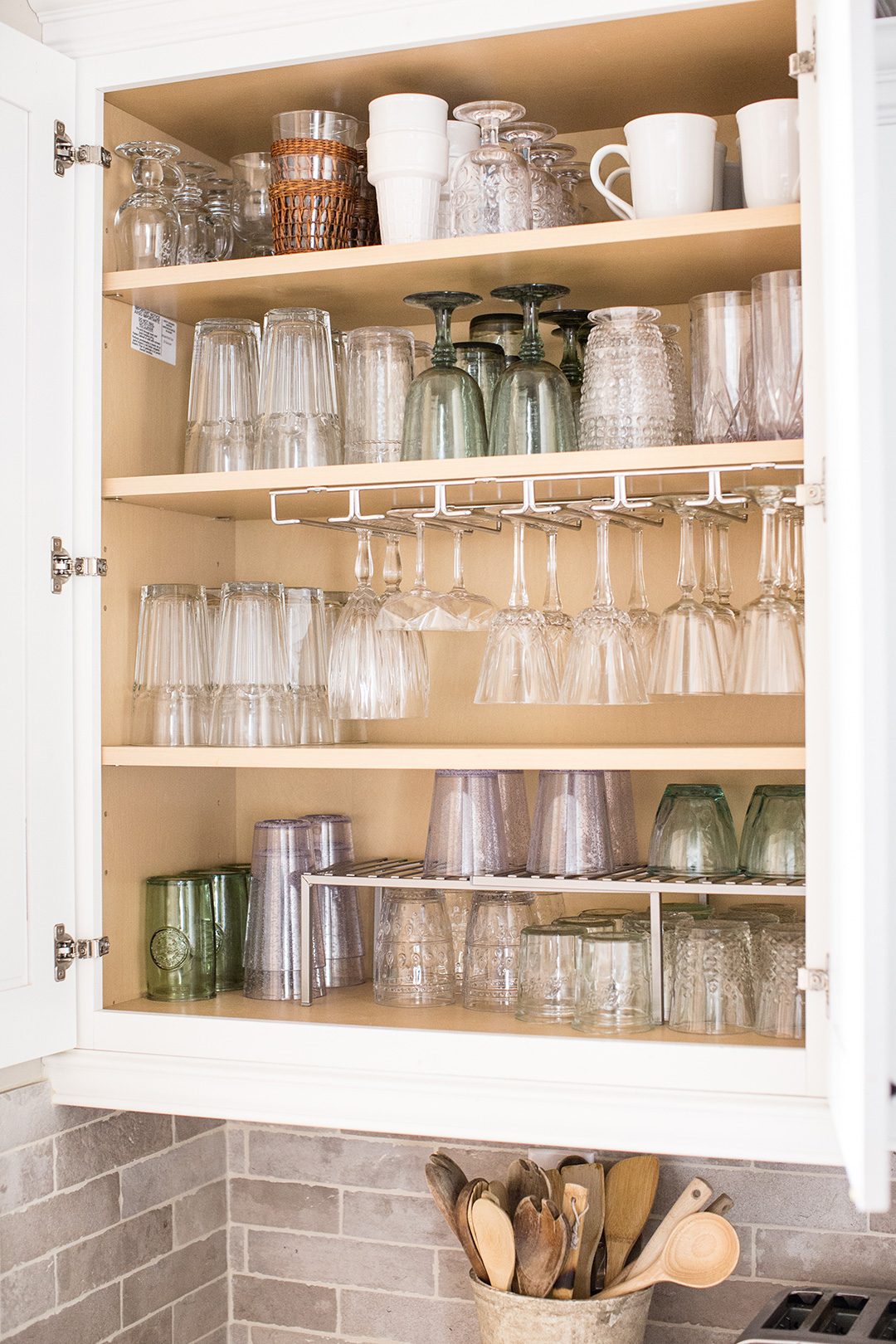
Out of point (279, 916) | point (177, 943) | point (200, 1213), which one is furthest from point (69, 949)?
point (200, 1213)

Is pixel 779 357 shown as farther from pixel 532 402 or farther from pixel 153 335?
pixel 153 335

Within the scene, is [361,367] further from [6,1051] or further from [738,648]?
[6,1051]

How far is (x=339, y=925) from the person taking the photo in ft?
6.21

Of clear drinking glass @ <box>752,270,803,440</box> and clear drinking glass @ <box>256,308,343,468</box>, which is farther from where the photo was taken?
clear drinking glass @ <box>256,308,343,468</box>

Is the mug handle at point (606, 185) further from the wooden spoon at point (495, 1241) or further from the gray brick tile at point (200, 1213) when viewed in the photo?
the gray brick tile at point (200, 1213)

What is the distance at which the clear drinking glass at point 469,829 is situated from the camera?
174 centimetres

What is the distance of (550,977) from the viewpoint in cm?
164

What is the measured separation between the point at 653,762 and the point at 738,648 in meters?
0.19

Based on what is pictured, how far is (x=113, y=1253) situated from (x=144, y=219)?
1476 mm

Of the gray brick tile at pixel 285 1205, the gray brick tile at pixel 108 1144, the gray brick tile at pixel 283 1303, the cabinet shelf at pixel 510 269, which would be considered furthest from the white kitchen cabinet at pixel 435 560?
the gray brick tile at pixel 283 1303

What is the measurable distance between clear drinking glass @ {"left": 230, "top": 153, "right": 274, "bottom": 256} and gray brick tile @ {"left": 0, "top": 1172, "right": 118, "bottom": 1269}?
1.36 meters

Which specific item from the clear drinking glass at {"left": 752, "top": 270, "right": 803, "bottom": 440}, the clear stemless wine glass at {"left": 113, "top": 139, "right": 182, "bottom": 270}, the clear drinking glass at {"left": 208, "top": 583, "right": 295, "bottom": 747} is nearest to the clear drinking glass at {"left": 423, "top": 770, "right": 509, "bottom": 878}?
the clear drinking glass at {"left": 208, "top": 583, "right": 295, "bottom": 747}

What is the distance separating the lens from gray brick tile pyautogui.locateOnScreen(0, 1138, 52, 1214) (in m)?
1.66

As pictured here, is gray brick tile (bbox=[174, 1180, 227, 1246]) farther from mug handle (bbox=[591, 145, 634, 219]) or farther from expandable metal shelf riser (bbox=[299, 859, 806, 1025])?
mug handle (bbox=[591, 145, 634, 219])
